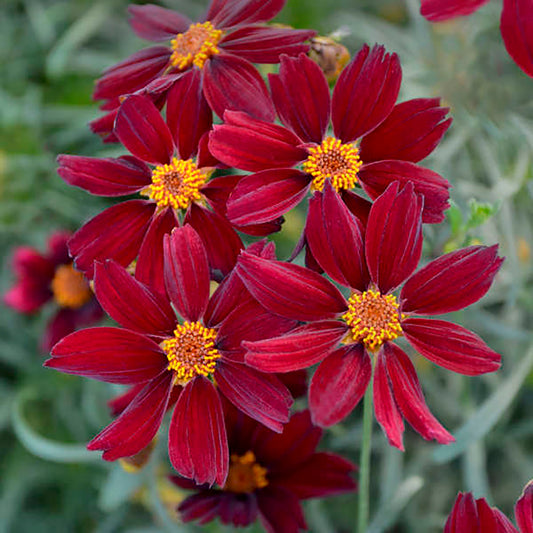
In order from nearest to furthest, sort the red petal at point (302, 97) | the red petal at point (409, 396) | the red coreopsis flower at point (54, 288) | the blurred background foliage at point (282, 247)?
1. the red petal at point (409, 396)
2. the red petal at point (302, 97)
3. the blurred background foliage at point (282, 247)
4. the red coreopsis flower at point (54, 288)

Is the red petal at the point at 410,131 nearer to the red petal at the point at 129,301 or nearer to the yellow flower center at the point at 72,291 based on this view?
the red petal at the point at 129,301

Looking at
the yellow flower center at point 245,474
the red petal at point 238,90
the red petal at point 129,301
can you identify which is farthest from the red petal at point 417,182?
the yellow flower center at point 245,474

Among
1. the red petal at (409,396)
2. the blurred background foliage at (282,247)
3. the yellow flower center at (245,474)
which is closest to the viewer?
the red petal at (409,396)

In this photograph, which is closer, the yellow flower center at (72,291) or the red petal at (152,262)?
the red petal at (152,262)

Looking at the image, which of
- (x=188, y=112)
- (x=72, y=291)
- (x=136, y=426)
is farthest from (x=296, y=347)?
(x=72, y=291)

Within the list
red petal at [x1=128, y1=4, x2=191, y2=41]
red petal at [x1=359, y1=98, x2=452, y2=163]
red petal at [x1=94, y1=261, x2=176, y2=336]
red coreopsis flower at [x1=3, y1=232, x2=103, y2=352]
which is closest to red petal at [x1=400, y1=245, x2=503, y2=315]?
red petal at [x1=359, y1=98, x2=452, y2=163]

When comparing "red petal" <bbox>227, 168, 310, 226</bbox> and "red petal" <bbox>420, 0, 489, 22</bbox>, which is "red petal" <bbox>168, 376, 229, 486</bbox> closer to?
"red petal" <bbox>227, 168, 310, 226</bbox>

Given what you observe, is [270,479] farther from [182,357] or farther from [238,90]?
[238,90]
